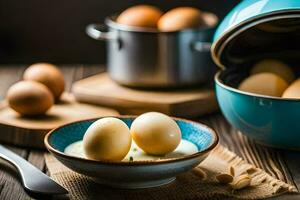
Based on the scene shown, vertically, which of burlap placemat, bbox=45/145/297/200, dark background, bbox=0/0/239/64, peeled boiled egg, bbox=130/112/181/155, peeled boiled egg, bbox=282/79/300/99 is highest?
peeled boiled egg, bbox=282/79/300/99

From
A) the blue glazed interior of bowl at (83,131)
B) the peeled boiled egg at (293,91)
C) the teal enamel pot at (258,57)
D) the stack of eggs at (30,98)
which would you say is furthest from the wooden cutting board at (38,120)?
the peeled boiled egg at (293,91)

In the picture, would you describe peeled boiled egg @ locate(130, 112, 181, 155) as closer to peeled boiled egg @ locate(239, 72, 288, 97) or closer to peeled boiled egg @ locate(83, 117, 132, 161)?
peeled boiled egg @ locate(83, 117, 132, 161)

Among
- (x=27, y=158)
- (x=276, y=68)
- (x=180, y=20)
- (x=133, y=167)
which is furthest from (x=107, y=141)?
(x=180, y=20)

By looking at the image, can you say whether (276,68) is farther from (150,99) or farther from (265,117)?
(150,99)

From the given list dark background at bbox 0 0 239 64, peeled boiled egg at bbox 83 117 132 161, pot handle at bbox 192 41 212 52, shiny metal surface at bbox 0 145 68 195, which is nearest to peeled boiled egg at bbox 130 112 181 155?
peeled boiled egg at bbox 83 117 132 161

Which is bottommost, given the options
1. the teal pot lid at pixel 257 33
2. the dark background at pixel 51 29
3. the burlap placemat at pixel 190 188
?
the dark background at pixel 51 29

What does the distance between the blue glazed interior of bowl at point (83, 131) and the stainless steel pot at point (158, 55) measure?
1.11 feet

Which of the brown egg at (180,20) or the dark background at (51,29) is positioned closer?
the brown egg at (180,20)

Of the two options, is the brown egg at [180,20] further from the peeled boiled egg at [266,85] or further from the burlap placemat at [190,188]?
the burlap placemat at [190,188]

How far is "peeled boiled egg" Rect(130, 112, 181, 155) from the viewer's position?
3.22ft

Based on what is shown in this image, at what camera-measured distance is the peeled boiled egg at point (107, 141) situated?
937mm

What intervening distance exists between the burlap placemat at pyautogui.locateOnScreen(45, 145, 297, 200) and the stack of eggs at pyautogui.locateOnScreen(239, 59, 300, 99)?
15 cm

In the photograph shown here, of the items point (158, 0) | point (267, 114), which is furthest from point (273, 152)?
point (158, 0)

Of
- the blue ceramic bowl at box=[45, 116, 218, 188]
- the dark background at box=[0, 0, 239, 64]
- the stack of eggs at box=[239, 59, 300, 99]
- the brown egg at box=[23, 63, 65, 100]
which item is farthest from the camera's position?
the dark background at box=[0, 0, 239, 64]
